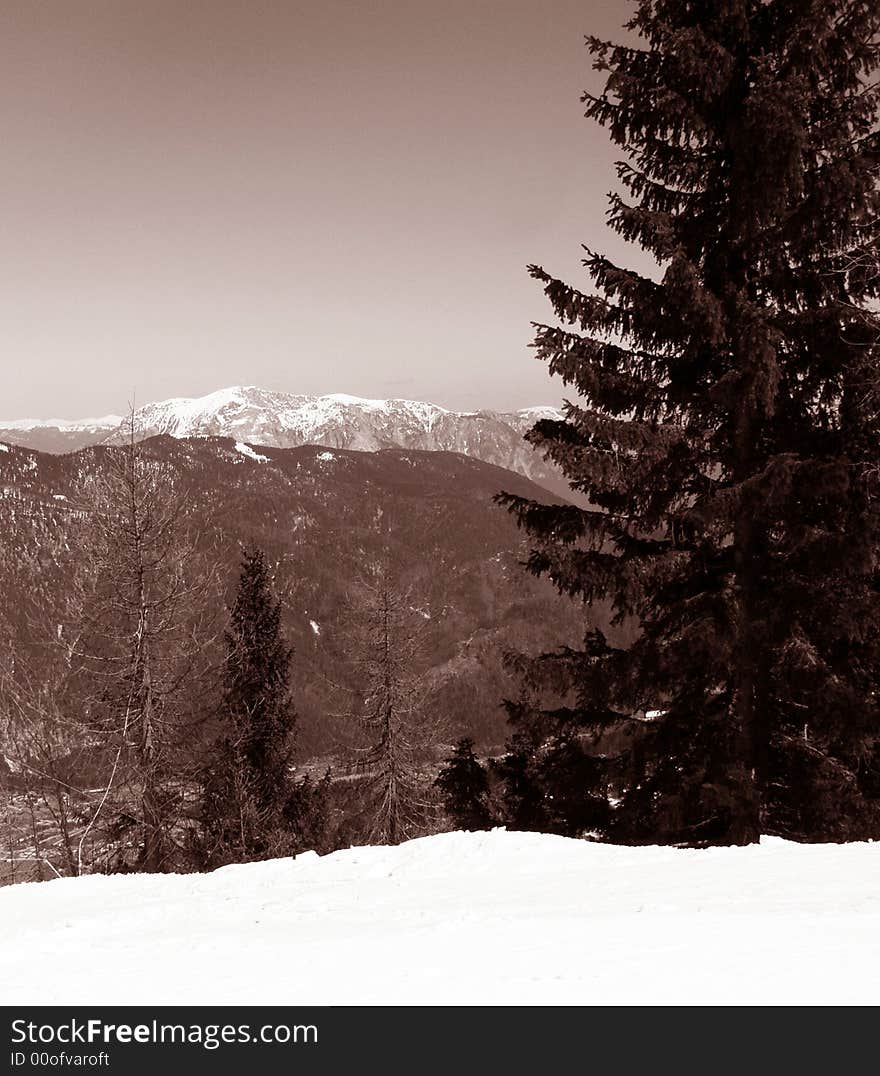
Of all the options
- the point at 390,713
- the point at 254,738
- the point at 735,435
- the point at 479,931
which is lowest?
the point at 254,738

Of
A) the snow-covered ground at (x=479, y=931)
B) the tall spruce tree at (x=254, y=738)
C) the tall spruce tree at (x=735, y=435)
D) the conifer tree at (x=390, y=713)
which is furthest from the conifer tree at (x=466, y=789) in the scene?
the snow-covered ground at (x=479, y=931)

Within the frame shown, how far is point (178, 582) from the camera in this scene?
14977 mm

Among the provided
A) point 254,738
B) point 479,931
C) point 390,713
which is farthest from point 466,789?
point 479,931

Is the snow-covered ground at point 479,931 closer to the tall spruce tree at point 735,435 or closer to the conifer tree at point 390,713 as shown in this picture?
the tall spruce tree at point 735,435

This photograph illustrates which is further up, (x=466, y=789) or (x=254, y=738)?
(x=466, y=789)

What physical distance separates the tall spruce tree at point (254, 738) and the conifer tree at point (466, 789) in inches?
278

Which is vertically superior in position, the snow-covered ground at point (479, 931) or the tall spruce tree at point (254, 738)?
the snow-covered ground at point (479, 931)

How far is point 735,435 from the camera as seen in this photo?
9.04m

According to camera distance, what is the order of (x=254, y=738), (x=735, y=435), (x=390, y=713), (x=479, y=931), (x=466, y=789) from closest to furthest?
1. (x=479, y=931)
2. (x=735, y=435)
3. (x=466, y=789)
4. (x=254, y=738)
5. (x=390, y=713)

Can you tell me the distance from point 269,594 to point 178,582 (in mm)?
6794

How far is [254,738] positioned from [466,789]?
8.93 m

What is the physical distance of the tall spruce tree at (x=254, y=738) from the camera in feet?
65.4

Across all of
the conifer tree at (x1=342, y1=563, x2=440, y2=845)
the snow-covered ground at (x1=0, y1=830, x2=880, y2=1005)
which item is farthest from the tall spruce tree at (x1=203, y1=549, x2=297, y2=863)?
the snow-covered ground at (x1=0, y1=830, x2=880, y2=1005)

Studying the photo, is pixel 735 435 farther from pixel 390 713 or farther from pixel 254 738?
pixel 254 738
